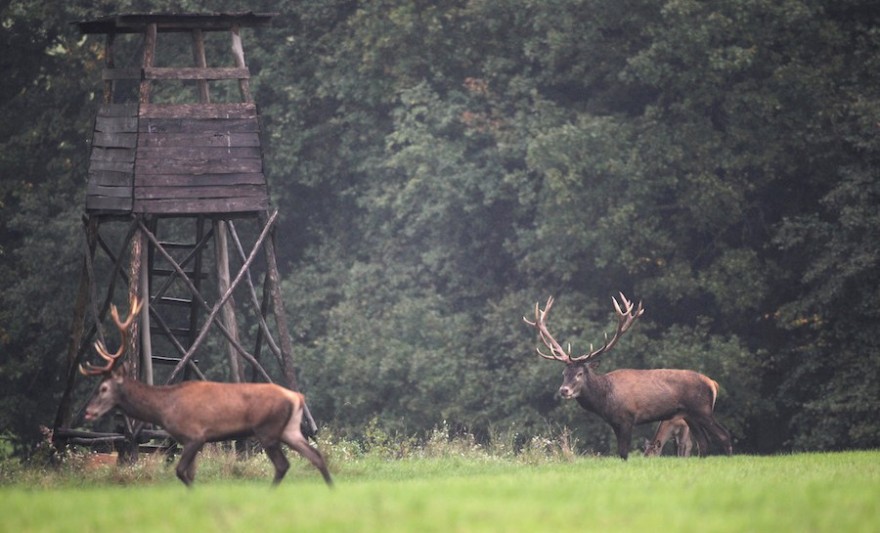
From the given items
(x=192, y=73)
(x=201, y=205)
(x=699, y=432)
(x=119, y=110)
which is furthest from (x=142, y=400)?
(x=699, y=432)

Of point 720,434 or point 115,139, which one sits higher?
point 115,139

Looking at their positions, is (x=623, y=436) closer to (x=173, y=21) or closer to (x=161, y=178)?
(x=161, y=178)

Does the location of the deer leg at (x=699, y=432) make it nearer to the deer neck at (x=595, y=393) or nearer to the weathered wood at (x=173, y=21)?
the deer neck at (x=595, y=393)

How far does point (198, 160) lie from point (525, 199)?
1179cm

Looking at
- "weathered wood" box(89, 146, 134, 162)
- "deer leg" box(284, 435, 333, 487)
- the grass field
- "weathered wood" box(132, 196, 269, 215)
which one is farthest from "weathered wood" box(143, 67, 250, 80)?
"deer leg" box(284, 435, 333, 487)

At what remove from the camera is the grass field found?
425 inches

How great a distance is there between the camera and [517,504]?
11.9 meters

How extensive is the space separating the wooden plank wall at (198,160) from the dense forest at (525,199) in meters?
8.30

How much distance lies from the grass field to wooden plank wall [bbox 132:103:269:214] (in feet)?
14.7

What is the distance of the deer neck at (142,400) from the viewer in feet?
52.4

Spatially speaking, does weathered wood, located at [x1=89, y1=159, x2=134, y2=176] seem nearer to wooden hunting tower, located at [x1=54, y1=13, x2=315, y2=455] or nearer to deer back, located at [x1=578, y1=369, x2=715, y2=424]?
wooden hunting tower, located at [x1=54, y1=13, x2=315, y2=455]

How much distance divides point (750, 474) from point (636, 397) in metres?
5.34

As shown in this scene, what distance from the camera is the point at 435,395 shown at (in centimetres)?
3178

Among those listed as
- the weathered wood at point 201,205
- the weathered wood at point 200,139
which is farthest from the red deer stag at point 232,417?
the weathered wood at point 200,139
